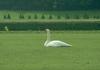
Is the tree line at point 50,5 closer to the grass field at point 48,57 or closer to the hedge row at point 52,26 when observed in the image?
the hedge row at point 52,26

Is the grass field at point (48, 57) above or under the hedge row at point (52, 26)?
above

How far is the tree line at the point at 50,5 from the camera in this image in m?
58.8

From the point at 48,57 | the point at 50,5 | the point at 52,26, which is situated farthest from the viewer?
the point at 50,5

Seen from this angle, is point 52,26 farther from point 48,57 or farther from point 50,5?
point 50,5

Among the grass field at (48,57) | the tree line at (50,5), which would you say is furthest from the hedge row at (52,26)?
the tree line at (50,5)

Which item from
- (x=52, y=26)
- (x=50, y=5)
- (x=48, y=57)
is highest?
(x=50, y=5)

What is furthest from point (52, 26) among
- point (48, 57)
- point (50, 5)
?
point (50, 5)

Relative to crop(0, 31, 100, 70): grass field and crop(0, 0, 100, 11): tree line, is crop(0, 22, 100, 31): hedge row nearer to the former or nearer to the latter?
crop(0, 31, 100, 70): grass field

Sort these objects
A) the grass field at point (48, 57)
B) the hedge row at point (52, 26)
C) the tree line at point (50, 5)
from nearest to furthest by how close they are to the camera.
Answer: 1. the grass field at point (48, 57)
2. the hedge row at point (52, 26)
3. the tree line at point (50, 5)

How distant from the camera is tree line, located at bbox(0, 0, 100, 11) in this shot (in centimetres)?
5881

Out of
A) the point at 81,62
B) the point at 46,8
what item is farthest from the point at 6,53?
the point at 46,8

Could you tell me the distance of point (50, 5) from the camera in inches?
2334

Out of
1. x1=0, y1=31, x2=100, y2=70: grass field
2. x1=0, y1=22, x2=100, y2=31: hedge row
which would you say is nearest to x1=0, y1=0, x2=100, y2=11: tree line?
x1=0, y1=22, x2=100, y2=31: hedge row

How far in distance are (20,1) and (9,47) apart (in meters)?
39.7
